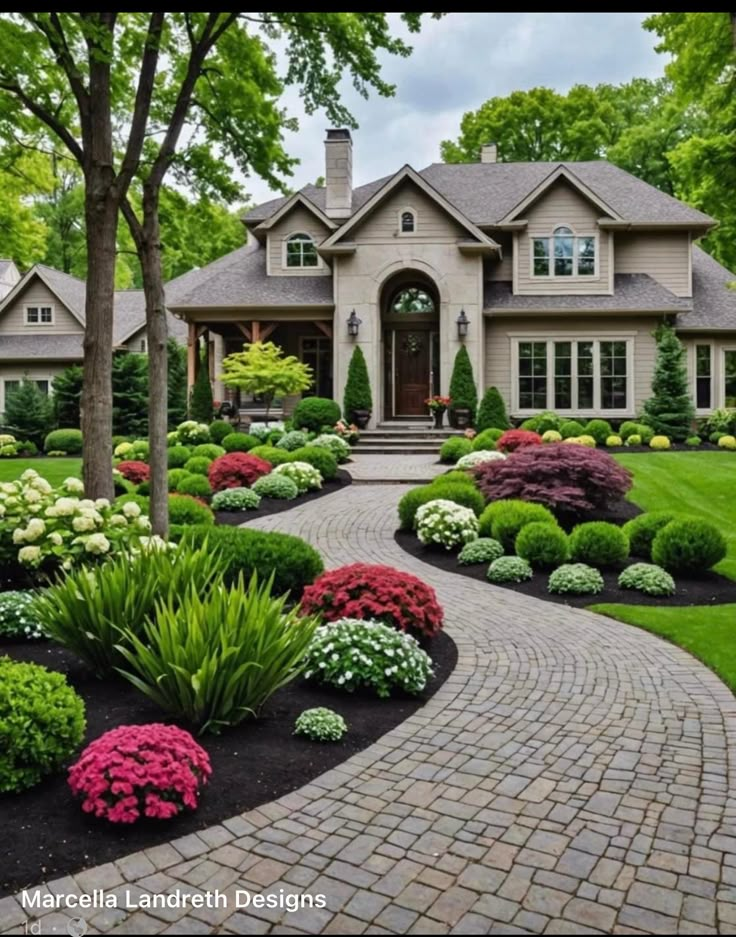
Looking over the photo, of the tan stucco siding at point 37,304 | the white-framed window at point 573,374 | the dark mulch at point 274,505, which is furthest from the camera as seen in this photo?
the tan stucco siding at point 37,304

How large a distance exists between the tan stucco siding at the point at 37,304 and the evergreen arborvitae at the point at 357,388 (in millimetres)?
13447

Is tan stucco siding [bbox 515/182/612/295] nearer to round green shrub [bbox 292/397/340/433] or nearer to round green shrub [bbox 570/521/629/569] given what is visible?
round green shrub [bbox 292/397/340/433]

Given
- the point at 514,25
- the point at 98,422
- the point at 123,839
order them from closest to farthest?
the point at 514,25 → the point at 123,839 → the point at 98,422

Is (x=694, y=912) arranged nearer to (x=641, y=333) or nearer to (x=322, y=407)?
(x=322, y=407)

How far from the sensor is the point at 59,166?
141 feet

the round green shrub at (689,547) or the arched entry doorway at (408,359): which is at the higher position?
the arched entry doorway at (408,359)

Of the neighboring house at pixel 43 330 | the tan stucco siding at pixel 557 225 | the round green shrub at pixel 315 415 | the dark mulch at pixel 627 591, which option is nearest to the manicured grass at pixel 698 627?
the dark mulch at pixel 627 591

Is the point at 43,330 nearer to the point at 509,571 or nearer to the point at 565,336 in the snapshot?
the point at 565,336

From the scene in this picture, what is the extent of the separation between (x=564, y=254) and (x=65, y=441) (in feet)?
52.3

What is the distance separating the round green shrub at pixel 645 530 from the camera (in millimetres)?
10594

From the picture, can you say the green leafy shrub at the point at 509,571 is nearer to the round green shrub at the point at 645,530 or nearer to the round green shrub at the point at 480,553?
the round green shrub at the point at 480,553

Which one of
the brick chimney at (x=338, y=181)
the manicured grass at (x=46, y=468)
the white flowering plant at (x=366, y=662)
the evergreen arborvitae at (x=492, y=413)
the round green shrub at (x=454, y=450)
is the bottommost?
the white flowering plant at (x=366, y=662)

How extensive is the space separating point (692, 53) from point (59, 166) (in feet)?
127

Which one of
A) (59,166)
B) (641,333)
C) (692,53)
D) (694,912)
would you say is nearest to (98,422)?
(694,912)
